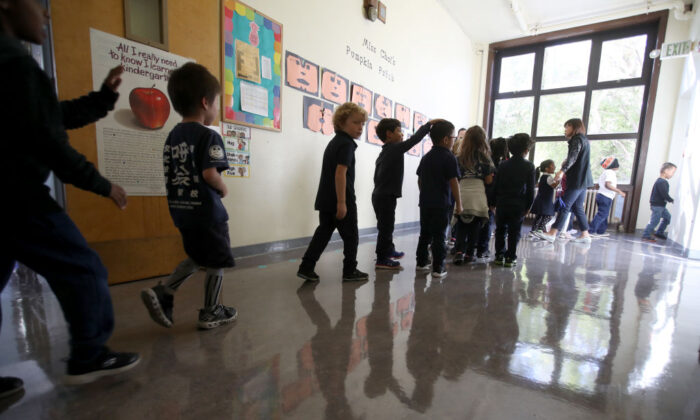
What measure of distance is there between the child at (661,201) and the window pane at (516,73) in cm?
283

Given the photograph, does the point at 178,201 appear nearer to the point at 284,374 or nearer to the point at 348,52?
the point at 284,374

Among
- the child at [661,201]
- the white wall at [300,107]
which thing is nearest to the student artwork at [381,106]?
the white wall at [300,107]

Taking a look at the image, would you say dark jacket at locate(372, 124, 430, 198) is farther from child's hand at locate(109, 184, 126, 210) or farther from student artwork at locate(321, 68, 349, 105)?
child's hand at locate(109, 184, 126, 210)

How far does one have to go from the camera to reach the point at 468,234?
271 centimetres

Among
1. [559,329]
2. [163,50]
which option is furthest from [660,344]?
[163,50]

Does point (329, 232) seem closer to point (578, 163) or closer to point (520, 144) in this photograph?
point (520, 144)

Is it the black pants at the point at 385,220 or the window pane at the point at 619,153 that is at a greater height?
the window pane at the point at 619,153

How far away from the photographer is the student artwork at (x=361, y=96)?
3.50 meters

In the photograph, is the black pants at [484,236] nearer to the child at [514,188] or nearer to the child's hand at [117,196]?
the child at [514,188]

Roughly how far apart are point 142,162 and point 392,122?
1684 millimetres

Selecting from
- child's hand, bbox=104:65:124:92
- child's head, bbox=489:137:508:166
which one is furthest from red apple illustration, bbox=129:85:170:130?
child's head, bbox=489:137:508:166

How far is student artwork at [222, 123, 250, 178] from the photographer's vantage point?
2369 mm

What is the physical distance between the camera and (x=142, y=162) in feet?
6.35

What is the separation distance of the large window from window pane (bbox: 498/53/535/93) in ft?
0.06
